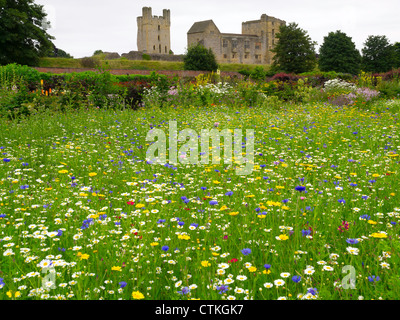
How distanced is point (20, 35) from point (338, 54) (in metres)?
39.6

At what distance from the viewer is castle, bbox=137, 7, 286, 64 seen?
217 feet

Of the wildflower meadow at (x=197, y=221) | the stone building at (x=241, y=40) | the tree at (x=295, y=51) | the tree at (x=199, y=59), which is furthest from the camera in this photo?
the stone building at (x=241, y=40)

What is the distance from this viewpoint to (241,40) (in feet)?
222

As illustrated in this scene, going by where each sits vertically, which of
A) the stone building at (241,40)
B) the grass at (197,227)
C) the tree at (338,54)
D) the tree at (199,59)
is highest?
the stone building at (241,40)

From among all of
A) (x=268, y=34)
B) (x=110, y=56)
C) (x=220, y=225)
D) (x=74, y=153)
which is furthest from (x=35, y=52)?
(x=268, y=34)

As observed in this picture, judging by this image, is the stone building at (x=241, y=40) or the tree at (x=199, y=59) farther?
the stone building at (x=241, y=40)

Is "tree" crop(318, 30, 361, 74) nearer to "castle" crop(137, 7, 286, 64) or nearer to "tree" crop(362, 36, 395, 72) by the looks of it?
"tree" crop(362, 36, 395, 72)

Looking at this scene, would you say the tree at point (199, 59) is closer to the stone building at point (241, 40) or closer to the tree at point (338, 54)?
the tree at point (338, 54)

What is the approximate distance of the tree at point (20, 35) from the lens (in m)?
33.5

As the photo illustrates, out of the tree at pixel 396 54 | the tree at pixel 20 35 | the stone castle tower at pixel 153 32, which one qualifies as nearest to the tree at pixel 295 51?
the tree at pixel 396 54

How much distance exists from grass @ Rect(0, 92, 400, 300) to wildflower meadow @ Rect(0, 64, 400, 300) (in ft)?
0.04

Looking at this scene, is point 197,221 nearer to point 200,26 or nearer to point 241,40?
point 200,26

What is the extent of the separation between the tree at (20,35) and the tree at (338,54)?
3652 centimetres
